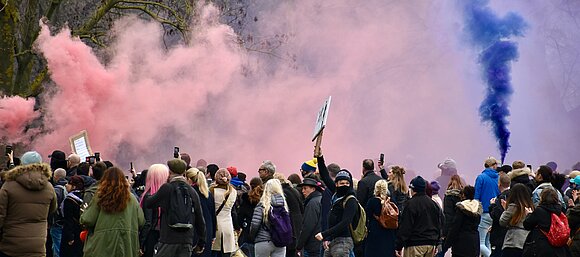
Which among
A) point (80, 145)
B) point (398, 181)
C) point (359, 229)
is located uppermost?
point (80, 145)

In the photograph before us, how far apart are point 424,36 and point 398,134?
3.31m

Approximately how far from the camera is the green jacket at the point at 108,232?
10.6 metres

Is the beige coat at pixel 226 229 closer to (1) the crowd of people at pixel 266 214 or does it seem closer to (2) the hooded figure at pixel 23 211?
(1) the crowd of people at pixel 266 214

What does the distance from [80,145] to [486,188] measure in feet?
22.8

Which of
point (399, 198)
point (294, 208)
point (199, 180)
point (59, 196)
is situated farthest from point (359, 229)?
point (59, 196)

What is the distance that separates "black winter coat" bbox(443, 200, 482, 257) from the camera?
1374 cm

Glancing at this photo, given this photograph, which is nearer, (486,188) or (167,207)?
(167,207)

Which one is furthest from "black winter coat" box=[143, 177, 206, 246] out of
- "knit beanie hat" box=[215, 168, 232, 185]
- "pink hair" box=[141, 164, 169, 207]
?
"knit beanie hat" box=[215, 168, 232, 185]

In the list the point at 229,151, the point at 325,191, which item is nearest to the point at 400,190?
the point at 325,191

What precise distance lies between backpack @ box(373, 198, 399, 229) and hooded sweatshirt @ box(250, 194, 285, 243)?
5.13 feet

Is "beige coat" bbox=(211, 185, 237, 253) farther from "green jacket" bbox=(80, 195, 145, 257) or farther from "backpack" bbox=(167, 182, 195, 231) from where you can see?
"green jacket" bbox=(80, 195, 145, 257)

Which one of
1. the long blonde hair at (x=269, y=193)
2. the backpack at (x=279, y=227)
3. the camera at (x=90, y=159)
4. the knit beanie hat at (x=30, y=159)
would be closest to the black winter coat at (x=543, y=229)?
the backpack at (x=279, y=227)

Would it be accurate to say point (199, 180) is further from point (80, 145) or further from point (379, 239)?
point (80, 145)

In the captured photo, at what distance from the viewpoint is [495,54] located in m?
28.5
